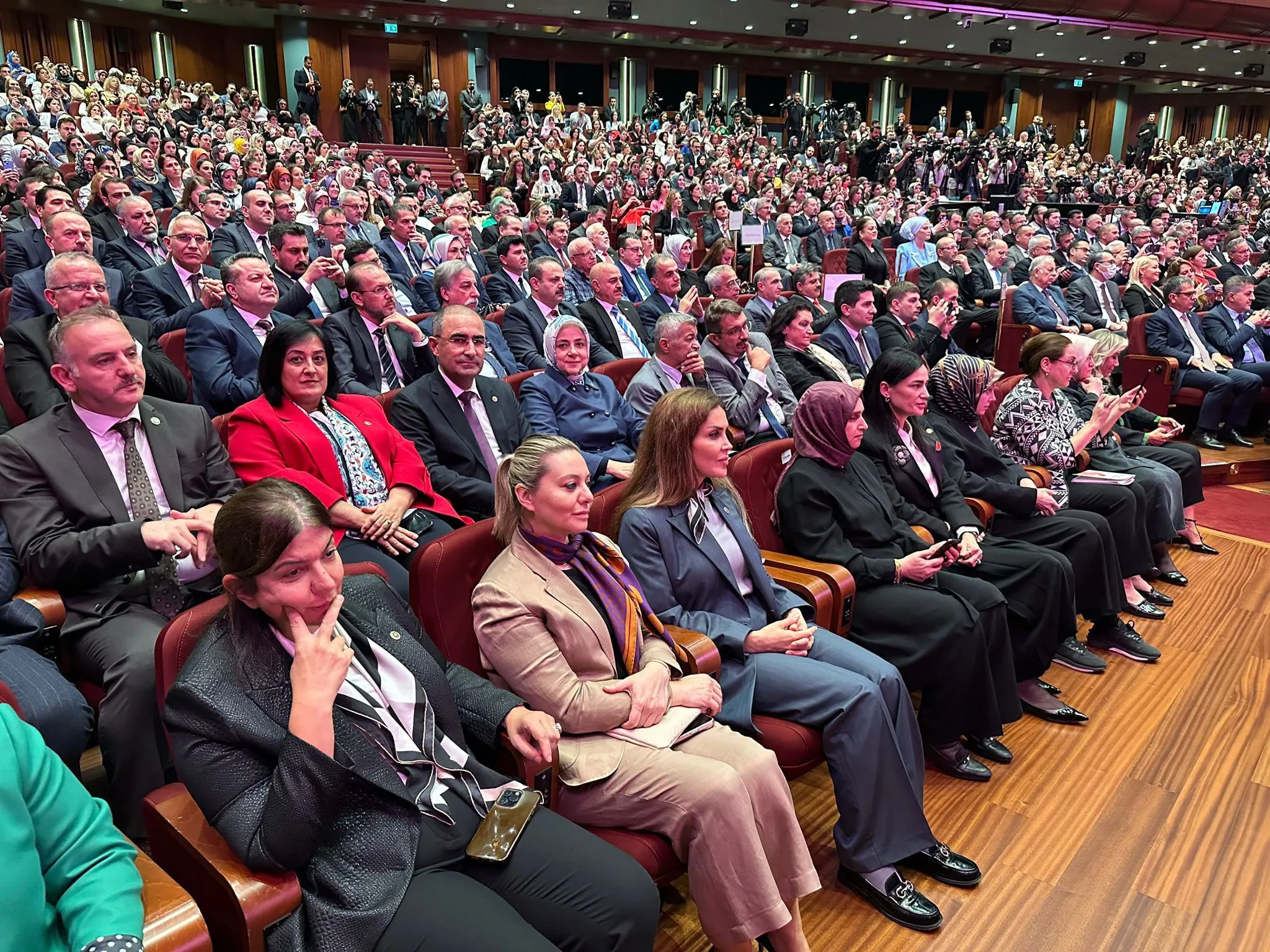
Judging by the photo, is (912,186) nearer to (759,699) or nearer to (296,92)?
(296,92)

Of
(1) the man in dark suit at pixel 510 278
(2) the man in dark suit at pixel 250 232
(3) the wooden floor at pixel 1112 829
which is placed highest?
(2) the man in dark suit at pixel 250 232

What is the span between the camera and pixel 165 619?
5.73ft

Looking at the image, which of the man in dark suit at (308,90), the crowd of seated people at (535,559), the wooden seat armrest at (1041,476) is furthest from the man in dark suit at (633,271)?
the man in dark suit at (308,90)

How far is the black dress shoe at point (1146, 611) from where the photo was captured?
3129mm

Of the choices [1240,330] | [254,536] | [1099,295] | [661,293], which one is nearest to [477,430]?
[254,536]

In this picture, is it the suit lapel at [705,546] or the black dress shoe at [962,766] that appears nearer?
the suit lapel at [705,546]

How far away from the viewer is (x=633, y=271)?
5.67 meters

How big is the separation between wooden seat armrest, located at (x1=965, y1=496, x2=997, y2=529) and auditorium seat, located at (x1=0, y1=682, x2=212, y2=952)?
90.4 inches

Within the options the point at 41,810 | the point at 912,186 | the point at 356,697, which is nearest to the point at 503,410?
the point at 356,697

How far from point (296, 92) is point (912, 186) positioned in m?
10.6

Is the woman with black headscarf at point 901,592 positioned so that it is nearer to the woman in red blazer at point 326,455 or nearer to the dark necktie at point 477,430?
the dark necktie at point 477,430

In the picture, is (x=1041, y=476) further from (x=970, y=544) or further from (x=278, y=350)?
(x=278, y=350)

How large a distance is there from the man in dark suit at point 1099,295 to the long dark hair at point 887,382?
171 inches

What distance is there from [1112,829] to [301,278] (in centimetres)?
340
